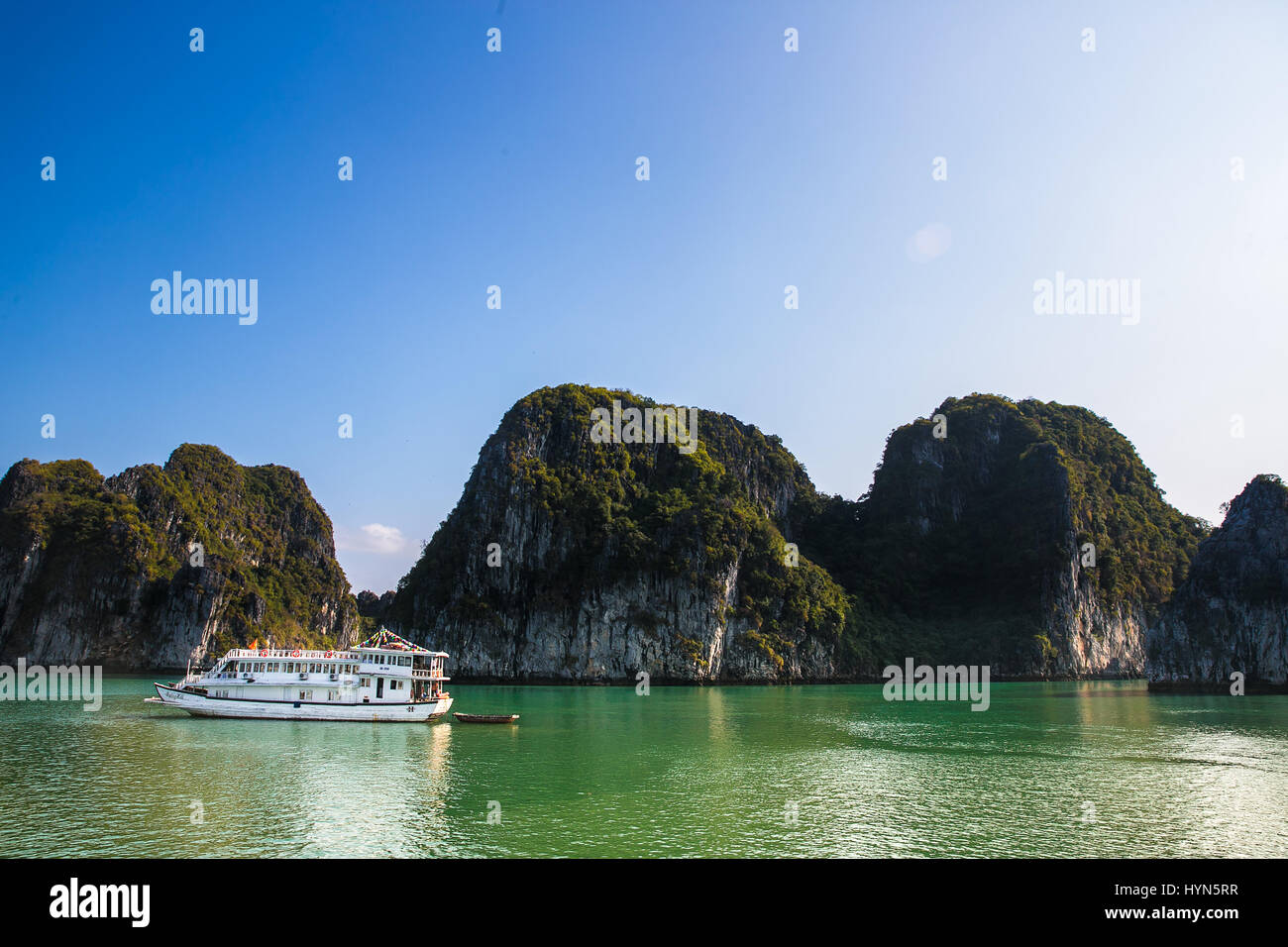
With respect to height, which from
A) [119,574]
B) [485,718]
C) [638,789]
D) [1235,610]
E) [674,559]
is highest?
[674,559]

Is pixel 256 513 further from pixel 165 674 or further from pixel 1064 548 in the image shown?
pixel 1064 548

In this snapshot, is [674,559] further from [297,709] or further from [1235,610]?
[297,709]

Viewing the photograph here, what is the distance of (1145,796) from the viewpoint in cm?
2261

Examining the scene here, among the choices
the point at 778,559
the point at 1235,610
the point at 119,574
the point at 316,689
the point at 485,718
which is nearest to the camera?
the point at 485,718

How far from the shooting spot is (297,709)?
133 ft

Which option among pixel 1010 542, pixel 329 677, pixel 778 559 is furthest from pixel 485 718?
pixel 1010 542

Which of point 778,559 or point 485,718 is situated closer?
point 485,718

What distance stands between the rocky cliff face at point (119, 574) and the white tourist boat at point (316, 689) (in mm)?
79013

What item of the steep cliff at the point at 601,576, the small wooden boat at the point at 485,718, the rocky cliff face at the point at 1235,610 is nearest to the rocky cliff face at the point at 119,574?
the steep cliff at the point at 601,576

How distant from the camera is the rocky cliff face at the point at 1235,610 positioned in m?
65.2

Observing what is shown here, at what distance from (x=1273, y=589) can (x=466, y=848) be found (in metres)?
74.5

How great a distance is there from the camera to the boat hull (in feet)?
133

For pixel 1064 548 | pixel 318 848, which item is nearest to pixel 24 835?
pixel 318 848

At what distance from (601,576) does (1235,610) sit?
64807 millimetres
